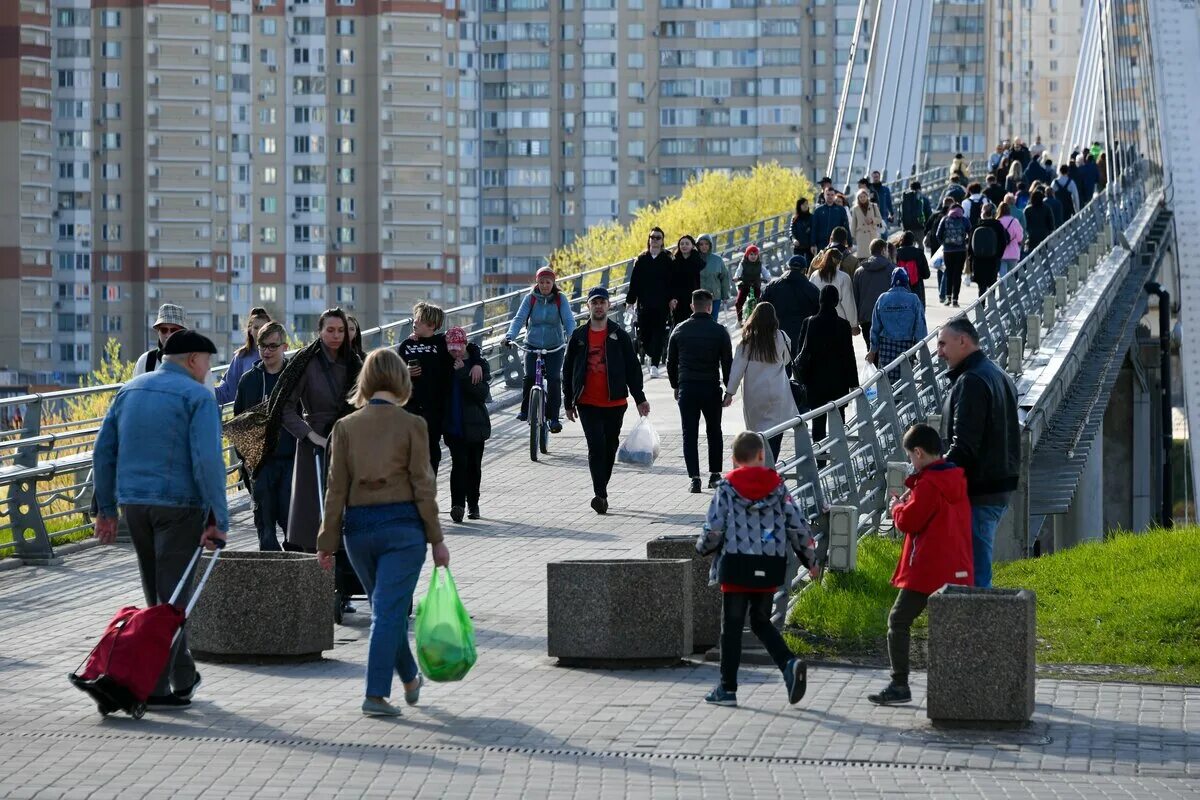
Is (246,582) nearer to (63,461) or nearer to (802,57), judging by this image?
(63,461)

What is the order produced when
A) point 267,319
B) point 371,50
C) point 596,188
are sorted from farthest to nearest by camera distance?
point 596,188 → point 371,50 → point 267,319

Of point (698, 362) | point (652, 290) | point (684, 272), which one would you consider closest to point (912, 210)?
point (684, 272)

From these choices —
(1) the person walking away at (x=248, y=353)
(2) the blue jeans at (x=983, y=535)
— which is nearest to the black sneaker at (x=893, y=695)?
(2) the blue jeans at (x=983, y=535)

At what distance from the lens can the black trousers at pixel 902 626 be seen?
10281mm

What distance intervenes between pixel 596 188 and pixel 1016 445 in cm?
15897

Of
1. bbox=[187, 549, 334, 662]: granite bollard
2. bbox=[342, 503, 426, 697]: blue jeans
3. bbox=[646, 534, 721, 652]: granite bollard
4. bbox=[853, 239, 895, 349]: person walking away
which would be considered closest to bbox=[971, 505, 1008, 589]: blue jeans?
bbox=[646, 534, 721, 652]: granite bollard

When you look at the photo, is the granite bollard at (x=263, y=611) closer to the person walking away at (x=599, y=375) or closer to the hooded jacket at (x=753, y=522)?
the hooded jacket at (x=753, y=522)

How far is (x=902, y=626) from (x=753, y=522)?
80 centimetres

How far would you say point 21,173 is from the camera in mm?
146875

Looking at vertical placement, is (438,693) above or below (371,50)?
below

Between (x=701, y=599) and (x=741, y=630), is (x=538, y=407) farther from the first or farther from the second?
(x=741, y=630)

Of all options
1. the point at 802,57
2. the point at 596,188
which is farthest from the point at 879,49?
the point at 596,188

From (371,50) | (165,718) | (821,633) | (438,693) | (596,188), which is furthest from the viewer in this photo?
(596,188)

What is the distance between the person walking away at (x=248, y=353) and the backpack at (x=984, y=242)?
54.4 feet
